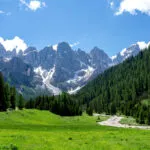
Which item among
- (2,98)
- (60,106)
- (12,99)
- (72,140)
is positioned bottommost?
(72,140)

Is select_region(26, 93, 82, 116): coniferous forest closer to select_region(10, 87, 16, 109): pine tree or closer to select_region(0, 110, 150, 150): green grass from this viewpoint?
select_region(10, 87, 16, 109): pine tree

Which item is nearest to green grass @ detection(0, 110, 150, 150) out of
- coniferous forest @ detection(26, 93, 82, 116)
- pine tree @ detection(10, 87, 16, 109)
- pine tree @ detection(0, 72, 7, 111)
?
pine tree @ detection(0, 72, 7, 111)

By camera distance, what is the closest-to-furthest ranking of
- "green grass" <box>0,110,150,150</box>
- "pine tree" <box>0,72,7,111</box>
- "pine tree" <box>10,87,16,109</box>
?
"green grass" <box>0,110,150,150</box>, "pine tree" <box>0,72,7,111</box>, "pine tree" <box>10,87,16,109</box>

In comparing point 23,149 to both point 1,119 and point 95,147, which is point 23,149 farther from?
point 1,119

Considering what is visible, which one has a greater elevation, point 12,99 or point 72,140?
point 12,99

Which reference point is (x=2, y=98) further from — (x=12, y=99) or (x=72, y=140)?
(x=72, y=140)

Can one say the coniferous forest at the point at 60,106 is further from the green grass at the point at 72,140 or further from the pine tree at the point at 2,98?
the green grass at the point at 72,140

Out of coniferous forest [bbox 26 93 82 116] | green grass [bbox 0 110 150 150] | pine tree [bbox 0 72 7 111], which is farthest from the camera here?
coniferous forest [bbox 26 93 82 116]

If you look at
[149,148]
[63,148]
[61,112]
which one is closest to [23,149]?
[63,148]

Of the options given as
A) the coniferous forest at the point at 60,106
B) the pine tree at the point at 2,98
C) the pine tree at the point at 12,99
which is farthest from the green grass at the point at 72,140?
the coniferous forest at the point at 60,106

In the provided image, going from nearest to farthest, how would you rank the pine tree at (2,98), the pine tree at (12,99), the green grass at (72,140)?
the green grass at (72,140), the pine tree at (2,98), the pine tree at (12,99)

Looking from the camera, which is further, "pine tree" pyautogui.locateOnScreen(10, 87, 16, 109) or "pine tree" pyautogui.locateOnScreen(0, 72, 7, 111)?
"pine tree" pyautogui.locateOnScreen(10, 87, 16, 109)

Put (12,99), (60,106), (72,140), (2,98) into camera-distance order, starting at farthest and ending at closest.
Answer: (60,106) → (12,99) → (2,98) → (72,140)

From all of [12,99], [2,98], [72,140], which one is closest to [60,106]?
[12,99]
